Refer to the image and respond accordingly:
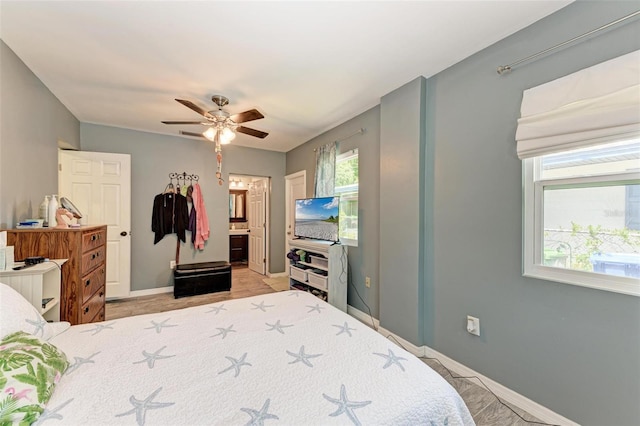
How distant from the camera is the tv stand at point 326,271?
3225mm

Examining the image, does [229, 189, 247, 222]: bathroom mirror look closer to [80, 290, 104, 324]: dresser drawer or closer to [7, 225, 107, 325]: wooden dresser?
[80, 290, 104, 324]: dresser drawer

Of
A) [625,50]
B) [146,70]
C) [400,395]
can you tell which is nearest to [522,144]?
[625,50]

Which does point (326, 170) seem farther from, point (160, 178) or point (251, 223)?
point (251, 223)

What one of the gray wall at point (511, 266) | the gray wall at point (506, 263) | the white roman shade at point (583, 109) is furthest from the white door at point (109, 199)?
the white roman shade at point (583, 109)

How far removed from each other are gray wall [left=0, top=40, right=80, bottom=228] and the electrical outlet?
11.8ft

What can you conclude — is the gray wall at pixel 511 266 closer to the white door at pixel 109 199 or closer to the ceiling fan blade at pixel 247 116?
the ceiling fan blade at pixel 247 116

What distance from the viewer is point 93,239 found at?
7.86ft

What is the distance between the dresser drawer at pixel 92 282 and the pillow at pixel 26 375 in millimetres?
1287

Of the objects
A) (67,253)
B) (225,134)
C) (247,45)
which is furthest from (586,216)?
(67,253)

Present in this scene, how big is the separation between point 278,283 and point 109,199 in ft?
9.28

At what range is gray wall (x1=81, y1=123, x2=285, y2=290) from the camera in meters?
3.93

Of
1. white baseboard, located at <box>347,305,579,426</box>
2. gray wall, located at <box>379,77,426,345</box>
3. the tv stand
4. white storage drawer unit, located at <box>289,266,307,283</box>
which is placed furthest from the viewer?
white storage drawer unit, located at <box>289,266,307,283</box>

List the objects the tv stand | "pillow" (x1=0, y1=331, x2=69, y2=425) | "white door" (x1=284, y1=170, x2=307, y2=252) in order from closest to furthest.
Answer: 1. "pillow" (x1=0, y1=331, x2=69, y2=425)
2. the tv stand
3. "white door" (x1=284, y1=170, x2=307, y2=252)

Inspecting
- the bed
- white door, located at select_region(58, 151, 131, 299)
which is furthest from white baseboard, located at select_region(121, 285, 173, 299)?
the bed
